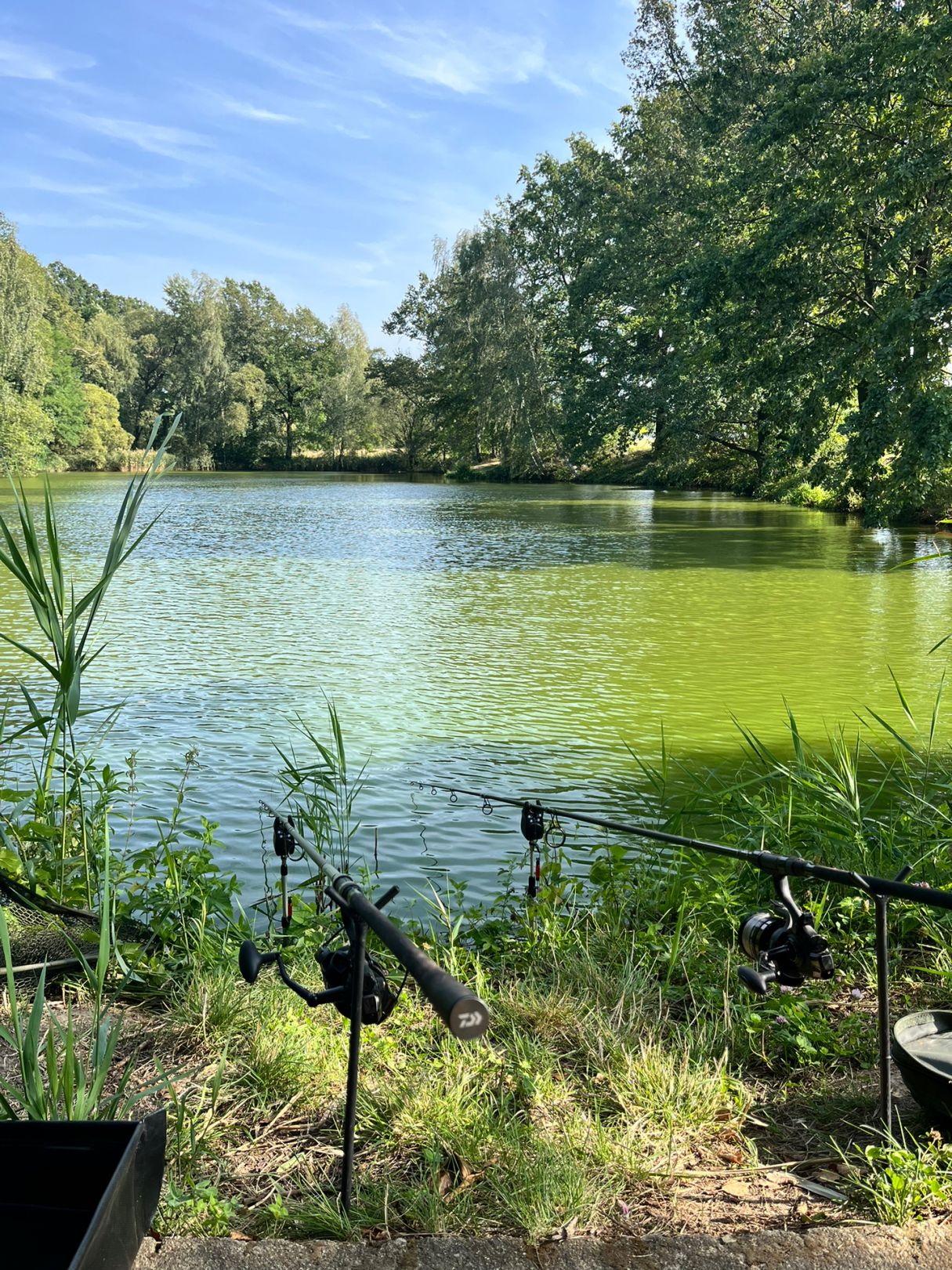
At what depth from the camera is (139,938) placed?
12.1ft

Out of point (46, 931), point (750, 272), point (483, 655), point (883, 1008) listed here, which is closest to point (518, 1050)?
point (883, 1008)

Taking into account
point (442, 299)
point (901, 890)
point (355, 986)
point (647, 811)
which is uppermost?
point (442, 299)

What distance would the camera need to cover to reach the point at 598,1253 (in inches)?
82.0

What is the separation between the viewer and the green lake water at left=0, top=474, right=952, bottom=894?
6750 millimetres

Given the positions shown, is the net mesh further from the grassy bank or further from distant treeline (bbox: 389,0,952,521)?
distant treeline (bbox: 389,0,952,521)

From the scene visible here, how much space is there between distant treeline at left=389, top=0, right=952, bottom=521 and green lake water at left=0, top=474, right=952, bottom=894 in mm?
3420

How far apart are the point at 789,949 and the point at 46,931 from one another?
2483mm

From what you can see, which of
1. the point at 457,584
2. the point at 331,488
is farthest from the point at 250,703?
the point at 331,488

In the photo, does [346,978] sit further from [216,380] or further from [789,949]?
[216,380]

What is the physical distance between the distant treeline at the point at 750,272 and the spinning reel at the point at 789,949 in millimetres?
16103

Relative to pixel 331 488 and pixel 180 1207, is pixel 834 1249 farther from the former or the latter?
pixel 331 488

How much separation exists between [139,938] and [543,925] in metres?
1.43

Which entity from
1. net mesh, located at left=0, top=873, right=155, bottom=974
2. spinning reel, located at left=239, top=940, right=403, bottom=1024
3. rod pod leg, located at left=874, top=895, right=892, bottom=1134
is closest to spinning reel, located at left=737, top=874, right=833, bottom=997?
rod pod leg, located at left=874, top=895, right=892, bottom=1134

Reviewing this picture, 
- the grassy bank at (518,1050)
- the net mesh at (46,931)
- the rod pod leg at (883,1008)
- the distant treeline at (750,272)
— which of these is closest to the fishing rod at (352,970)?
the grassy bank at (518,1050)
